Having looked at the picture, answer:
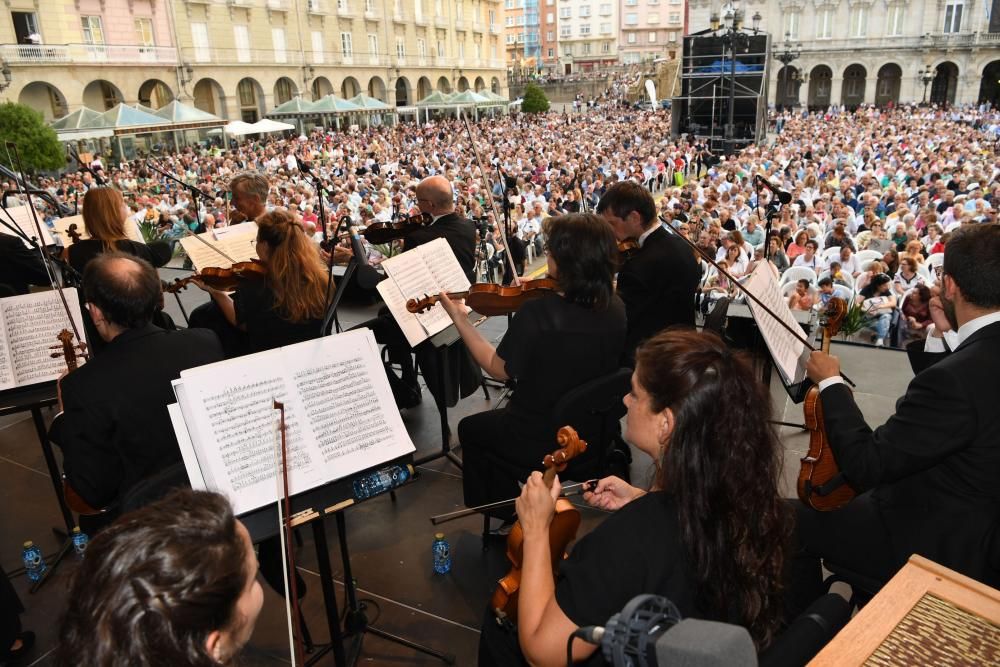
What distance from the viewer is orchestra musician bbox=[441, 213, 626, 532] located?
8.39 ft

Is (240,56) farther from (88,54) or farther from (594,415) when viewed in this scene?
(594,415)

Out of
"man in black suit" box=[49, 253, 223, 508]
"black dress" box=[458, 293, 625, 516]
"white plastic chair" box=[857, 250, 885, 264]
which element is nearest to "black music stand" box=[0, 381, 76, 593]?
"man in black suit" box=[49, 253, 223, 508]

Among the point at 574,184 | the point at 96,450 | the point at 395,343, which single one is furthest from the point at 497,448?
the point at 574,184

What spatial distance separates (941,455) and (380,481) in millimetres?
1507

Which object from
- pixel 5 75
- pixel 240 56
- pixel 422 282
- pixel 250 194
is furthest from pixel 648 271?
pixel 240 56

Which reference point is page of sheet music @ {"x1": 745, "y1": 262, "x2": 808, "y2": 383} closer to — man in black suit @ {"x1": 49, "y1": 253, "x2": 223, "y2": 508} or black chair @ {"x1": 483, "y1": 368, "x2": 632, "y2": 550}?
black chair @ {"x1": 483, "y1": 368, "x2": 632, "y2": 550}

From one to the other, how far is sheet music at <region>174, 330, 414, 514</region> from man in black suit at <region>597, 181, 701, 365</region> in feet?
6.23

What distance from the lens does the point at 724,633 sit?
629mm

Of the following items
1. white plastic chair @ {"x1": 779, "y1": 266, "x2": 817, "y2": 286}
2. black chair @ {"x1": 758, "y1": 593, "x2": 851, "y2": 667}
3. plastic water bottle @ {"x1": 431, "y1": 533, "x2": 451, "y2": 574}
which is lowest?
plastic water bottle @ {"x1": 431, "y1": 533, "x2": 451, "y2": 574}

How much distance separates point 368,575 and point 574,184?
1037 centimetres

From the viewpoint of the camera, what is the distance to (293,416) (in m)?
1.85

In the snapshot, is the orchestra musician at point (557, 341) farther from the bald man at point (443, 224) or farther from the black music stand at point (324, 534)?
the bald man at point (443, 224)

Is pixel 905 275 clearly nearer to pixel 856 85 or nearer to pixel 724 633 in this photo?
pixel 724 633

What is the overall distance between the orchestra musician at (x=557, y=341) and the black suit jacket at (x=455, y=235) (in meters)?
1.58
